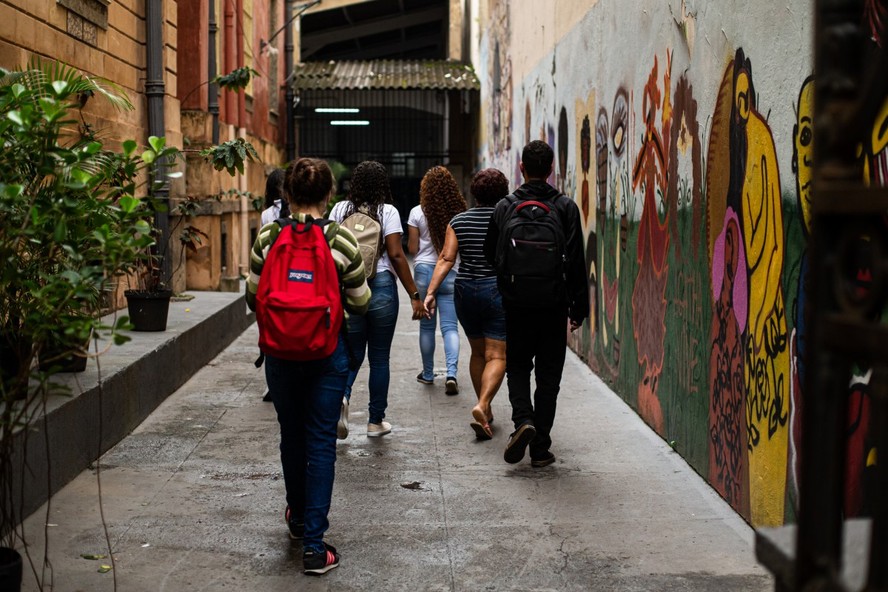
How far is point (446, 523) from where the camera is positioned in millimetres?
5410

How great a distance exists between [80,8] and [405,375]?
4.41 meters

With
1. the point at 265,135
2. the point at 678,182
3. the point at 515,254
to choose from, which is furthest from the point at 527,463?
the point at 265,135

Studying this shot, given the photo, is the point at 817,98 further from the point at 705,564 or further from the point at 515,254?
the point at 515,254

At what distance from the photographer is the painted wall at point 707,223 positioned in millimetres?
4571

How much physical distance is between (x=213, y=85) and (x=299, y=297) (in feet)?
36.5

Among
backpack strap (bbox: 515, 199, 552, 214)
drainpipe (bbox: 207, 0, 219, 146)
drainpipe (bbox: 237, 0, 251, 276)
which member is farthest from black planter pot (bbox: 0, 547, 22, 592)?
drainpipe (bbox: 237, 0, 251, 276)

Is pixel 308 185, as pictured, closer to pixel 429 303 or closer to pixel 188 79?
pixel 429 303

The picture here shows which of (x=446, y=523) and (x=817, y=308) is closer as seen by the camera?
(x=817, y=308)

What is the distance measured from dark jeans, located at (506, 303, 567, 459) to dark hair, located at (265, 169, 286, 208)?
305 centimetres

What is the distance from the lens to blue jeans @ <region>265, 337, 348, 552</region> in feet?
15.5

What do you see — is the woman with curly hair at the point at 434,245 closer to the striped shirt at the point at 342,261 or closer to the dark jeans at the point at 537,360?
the dark jeans at the point at 537,360

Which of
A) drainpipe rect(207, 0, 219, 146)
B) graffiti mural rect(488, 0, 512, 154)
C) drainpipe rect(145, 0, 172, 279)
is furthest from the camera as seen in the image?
graffiti mural rect(488, 0, 512, 154)

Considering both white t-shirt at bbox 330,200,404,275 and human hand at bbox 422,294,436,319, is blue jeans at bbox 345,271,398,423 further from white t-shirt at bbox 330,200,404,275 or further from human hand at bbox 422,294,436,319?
human hand at bbox 422,294,436,319

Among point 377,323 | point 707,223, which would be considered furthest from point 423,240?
point 707,223
